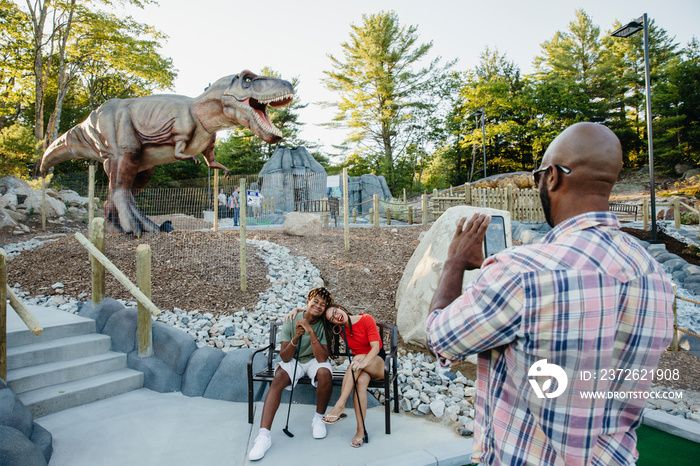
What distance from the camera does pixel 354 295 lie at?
593 cm

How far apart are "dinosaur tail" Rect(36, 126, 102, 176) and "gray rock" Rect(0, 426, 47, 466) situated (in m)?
6.85

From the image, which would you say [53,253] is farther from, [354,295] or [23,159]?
[23,159]

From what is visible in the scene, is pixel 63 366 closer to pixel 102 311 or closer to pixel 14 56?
pixel 102 311

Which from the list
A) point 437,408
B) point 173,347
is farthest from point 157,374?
point 437,408

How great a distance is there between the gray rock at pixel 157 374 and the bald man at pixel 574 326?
3.54 metres

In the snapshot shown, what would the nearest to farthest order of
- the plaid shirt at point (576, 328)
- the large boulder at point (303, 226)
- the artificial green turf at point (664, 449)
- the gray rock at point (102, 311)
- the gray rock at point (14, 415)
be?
the plaid shirt at point (576, 328) < the gray rock at point (14, 415) < the artificial green turf at point (664, 449) < the gray rock at point (102, 311) < the large boulder at point (303, 226)

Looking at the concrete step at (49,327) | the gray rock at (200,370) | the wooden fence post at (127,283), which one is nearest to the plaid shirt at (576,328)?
the wooden fence post at (127,283)

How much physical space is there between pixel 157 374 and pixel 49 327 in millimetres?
1173

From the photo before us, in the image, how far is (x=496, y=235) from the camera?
4188mm

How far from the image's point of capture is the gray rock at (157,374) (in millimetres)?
3779

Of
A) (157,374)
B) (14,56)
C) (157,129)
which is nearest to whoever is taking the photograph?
(157,374)

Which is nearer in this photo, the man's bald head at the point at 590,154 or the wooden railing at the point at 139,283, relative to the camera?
the man's bald head at the point at 590,154

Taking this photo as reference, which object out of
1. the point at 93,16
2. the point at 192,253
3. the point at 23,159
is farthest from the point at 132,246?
the point at 93,16

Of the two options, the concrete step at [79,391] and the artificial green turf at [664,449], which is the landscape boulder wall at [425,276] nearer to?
the artificial green turf at [664,449]
